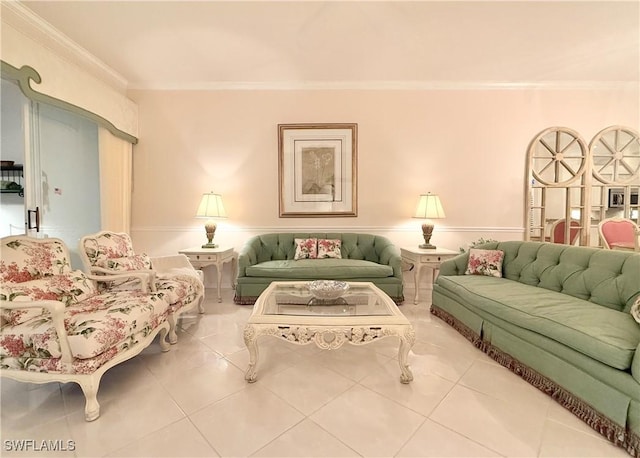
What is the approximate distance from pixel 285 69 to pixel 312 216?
6.11ft

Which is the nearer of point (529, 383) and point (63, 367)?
point (63, 367)

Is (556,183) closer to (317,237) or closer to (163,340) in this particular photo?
(317,237)

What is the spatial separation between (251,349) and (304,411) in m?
0.48

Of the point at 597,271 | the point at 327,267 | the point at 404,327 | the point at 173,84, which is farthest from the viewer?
the point at 173,84

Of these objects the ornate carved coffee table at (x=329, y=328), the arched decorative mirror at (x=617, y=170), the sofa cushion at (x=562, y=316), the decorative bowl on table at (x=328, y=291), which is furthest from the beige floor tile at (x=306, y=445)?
the arched decorative mirror at (x=617, y=170)

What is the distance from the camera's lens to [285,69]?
3.20 m

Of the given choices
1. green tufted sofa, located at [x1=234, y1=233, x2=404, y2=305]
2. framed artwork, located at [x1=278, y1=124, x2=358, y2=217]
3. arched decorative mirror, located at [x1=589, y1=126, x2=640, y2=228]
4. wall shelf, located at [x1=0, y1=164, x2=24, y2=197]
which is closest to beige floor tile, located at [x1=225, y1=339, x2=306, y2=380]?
green tufted sofa, located at [x1=234, y1=233, x2=404, y2=305]

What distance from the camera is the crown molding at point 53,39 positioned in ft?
7.23

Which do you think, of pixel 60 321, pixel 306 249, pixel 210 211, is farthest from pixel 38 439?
pixel 306 249

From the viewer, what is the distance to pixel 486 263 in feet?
8.54

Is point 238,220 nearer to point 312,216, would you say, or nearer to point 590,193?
point 312,216

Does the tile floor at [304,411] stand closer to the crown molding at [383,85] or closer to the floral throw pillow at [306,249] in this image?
the floral throw pillow at [306,249]

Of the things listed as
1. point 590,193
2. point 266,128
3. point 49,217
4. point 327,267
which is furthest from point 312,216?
point 590,193

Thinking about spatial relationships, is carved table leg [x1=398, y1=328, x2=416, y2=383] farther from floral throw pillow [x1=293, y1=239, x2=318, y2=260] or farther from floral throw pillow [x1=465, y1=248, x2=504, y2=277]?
floral throw pillow [x1=293, y1=239, x2=318, y2=260]
